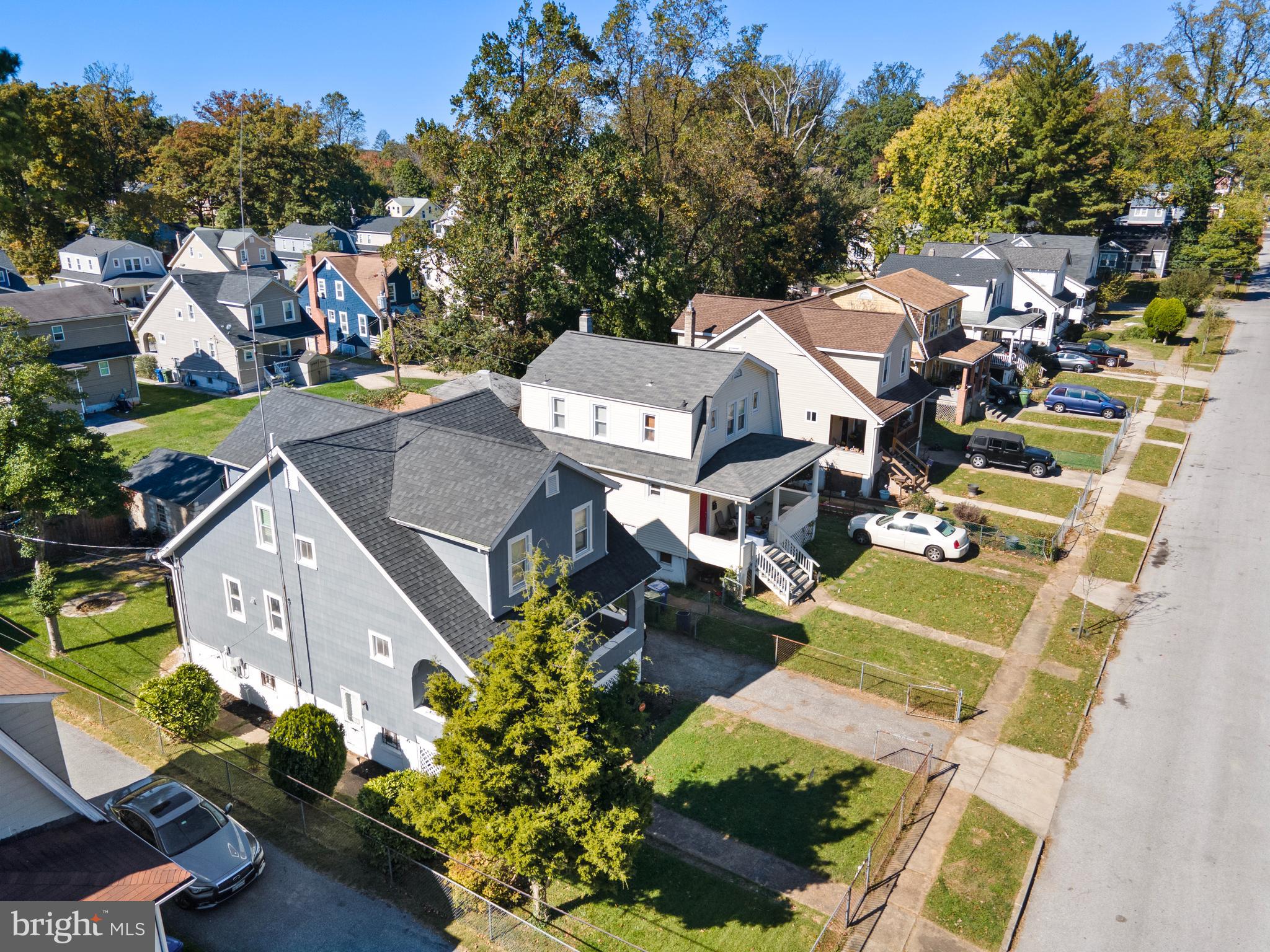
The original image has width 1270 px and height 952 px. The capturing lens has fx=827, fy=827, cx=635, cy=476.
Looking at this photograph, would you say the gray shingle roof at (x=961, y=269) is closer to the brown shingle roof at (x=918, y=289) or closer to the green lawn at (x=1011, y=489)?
the brown shingle roof at (x=918, y=289)

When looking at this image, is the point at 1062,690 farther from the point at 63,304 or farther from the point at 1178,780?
the point at 63,304

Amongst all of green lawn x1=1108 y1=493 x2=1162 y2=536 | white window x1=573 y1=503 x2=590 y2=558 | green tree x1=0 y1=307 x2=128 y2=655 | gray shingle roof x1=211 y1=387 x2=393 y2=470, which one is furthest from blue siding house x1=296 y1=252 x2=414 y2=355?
green lawn x1=1108 y1=493 x2=1162 y2=536

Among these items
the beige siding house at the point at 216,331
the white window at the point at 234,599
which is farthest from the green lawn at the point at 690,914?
the beige siding house at the point at 216,331

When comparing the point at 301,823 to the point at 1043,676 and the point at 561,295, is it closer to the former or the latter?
the point at 1043,676

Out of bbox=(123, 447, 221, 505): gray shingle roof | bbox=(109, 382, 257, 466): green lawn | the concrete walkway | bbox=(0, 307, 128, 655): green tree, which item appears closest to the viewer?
the concrete walkway

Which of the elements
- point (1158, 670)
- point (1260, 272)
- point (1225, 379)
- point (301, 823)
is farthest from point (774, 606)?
point (1260, 272)

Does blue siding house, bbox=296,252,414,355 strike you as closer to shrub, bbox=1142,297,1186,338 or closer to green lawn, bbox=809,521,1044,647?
green lawn, bbox=809,521,1044,647
